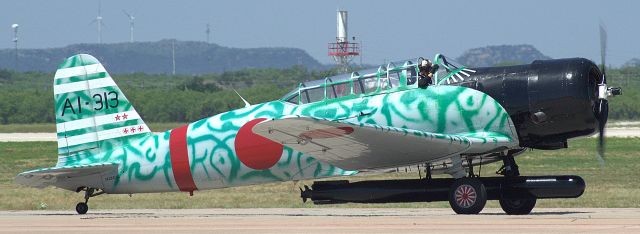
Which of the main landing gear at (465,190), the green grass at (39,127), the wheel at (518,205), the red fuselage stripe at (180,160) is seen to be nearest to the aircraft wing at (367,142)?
the main landing gear at (465,190)

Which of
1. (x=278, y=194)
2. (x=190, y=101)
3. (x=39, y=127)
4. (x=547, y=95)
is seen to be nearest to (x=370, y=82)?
(x=547, y=95)

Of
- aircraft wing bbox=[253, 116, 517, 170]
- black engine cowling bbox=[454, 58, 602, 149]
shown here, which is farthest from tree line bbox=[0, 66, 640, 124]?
aircraft wing bbox=[253, 116, 517, 170]

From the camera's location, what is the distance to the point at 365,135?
1886 centimetres

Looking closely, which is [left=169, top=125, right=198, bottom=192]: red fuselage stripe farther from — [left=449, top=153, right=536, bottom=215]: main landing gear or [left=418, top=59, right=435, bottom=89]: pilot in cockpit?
[left=449, top=153, right=536, bottom=215]: main landing gear

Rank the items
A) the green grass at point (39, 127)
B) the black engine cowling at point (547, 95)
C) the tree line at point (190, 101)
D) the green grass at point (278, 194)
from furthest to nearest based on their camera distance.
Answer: the tree line at point (190, 101), the green grass at point (39, 127), the green grass at point (278, 194), the black engine cowling at point (547, 95)

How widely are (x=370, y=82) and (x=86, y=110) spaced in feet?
15.2

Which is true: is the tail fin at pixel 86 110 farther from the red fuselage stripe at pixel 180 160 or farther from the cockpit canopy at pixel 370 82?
the cockpit canopy at pixel 370 82

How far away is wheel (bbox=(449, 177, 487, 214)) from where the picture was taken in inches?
758

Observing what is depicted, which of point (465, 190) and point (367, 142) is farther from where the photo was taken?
point (465, 190)

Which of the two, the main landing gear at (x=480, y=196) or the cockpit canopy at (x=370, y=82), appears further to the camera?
the cockpit canopy at (x=370, y=82)

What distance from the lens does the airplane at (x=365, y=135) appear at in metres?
19.3

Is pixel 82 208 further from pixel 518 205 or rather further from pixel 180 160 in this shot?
pixel 518 205

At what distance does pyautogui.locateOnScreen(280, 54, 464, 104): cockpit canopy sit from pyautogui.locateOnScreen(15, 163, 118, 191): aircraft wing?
3181mm

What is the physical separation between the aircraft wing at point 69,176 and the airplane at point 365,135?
0.02 metres
